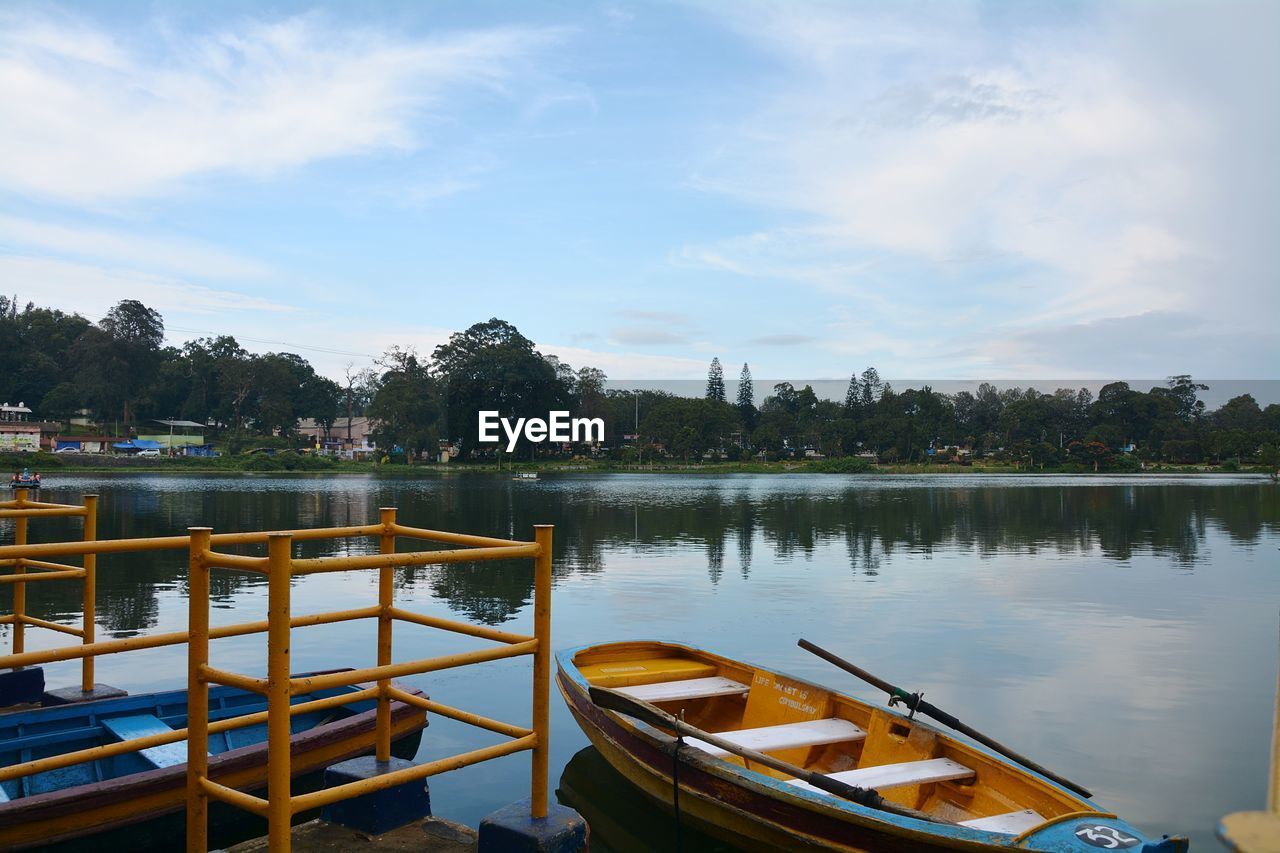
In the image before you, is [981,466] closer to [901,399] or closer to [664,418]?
[901,399]

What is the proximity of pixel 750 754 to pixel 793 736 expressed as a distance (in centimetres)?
128

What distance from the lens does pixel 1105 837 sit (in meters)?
5.06

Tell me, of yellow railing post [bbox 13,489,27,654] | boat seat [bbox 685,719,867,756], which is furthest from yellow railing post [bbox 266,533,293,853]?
yellow railing post [bbox 13,489,27,654]

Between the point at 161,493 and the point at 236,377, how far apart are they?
6216 centimetres

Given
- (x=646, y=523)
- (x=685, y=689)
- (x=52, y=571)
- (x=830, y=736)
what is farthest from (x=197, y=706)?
(x=646, y=523)

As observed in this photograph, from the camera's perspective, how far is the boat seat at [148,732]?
6090 millimetres

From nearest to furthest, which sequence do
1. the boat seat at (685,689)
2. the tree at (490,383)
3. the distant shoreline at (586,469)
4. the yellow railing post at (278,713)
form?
the yellow railing post at (278,713)
the boat seat at (685,689)
the distant shoreline at (586,469)
the tree at (490,383)

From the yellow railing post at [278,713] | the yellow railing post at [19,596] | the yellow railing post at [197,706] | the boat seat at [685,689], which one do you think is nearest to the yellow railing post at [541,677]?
the yellow railing post at [278,713]

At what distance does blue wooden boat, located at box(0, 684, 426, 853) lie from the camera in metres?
5.11

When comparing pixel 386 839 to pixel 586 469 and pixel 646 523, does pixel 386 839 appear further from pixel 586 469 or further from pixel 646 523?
pixel 586 469

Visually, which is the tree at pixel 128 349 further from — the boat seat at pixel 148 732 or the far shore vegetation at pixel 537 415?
the boat seat at pixel 148 732

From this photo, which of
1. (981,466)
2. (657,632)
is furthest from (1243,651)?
(981,466)

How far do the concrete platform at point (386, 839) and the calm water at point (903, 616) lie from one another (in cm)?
298

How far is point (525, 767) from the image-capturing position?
27.9ft
